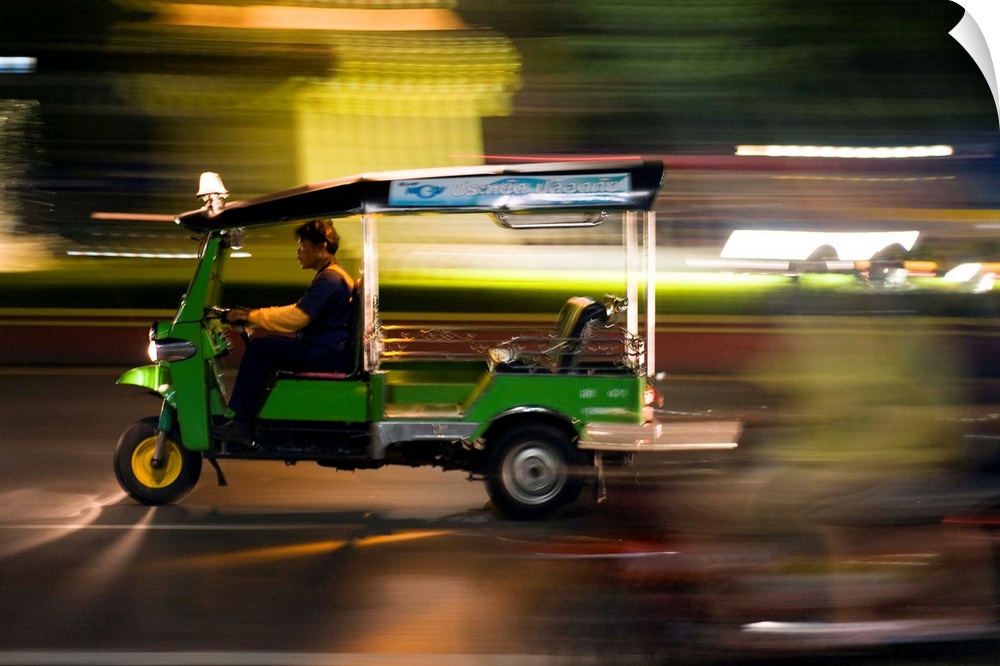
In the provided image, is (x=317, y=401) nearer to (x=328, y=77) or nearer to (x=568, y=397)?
(x=568, y=397)

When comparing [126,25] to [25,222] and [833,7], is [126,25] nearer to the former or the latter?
[25,222]

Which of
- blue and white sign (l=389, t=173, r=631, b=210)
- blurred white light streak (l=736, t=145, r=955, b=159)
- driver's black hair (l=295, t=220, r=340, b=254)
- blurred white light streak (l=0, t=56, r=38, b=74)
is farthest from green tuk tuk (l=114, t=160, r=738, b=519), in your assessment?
blurred white light streak (l=0, t=56, r=38, b=74)

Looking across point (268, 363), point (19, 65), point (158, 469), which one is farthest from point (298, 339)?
Answer: point (19, 65)

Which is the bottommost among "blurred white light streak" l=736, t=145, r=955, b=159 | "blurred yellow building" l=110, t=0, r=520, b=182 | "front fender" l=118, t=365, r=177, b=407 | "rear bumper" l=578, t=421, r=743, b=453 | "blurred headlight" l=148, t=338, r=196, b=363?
"rear bumper" l=578, t=421, r=743, b=453

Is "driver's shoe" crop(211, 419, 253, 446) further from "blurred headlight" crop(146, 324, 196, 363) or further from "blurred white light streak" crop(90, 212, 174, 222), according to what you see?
"blurred white light streak" crop(90, 212, 174, 222)

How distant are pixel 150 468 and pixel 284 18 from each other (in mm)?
8169

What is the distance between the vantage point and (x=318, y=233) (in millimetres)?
6953

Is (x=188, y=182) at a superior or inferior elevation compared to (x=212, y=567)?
superior

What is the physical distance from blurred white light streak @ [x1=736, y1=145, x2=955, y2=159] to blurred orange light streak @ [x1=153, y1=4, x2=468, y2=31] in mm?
4322

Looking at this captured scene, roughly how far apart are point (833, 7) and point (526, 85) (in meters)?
3.44

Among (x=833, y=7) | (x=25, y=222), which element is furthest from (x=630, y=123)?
(x=25, y=222)

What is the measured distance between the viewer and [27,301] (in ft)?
46.6

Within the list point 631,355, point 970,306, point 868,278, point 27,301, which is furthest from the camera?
point 27,301

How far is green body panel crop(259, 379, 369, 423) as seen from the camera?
22.1 ft
